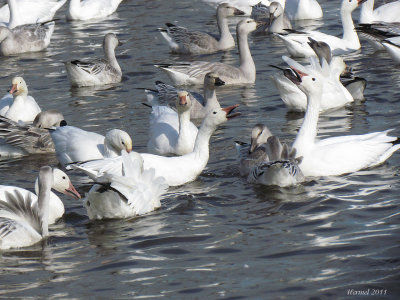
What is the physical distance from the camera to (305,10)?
18.9 metres

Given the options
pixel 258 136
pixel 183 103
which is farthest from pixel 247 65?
pixel 258 136

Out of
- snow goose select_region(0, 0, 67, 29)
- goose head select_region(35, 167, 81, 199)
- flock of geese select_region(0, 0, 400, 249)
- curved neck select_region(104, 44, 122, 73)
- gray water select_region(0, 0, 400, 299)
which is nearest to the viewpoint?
gray water select_region(0, 0, 400, 299)

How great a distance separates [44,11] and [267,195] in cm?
1310

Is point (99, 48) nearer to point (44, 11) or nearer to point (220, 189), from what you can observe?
point (44, 11)

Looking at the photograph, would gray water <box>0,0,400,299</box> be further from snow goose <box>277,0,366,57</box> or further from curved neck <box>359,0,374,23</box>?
curved neck <box>359,0,374,23</box>

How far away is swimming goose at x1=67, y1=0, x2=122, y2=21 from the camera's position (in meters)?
20.4

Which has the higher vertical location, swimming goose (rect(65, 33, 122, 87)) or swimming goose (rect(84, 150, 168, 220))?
swimming goose (rect(84, 150, 168, 220))

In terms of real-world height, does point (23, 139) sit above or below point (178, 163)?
below

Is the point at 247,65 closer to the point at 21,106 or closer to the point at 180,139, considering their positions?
the point at 21,106

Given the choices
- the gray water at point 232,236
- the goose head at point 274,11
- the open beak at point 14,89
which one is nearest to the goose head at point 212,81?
the gray water at point 232,236

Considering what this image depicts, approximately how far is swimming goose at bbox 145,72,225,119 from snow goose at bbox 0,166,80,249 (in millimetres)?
4517

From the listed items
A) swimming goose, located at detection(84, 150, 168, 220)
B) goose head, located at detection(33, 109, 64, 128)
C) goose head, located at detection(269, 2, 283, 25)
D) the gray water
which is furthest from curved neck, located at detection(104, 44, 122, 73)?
swimming goose, located at detection(84, 150, 168, 220)

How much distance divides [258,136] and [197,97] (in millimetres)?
2987

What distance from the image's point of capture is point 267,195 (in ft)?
29.7
